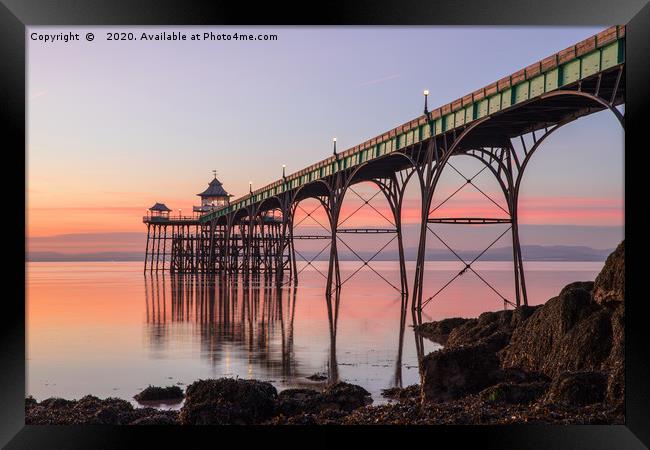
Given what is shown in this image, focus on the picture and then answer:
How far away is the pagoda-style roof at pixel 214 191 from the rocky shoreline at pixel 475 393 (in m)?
119

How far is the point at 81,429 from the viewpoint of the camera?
40.4 feet

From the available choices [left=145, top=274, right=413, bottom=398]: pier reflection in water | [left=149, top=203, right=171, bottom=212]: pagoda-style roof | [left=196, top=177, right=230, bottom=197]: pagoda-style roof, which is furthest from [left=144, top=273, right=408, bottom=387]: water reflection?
[left=196, top=177, right=230, bottom=197]: pagoda-style roof

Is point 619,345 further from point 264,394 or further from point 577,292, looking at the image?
point 264,394

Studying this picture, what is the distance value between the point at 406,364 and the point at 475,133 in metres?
14.7

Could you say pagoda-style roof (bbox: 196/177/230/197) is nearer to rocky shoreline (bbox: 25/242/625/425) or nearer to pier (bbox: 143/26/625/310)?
pier (bbox: 143/26/625/310)

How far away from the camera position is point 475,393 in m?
16.5

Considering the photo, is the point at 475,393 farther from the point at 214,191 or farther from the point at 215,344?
the point at 214,191

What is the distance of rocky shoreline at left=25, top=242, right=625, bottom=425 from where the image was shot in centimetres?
1429

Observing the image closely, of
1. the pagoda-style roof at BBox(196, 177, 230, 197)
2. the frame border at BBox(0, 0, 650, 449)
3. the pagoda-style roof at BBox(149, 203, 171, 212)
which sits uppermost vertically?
the pagoda-style roof at BBox(196, 177, 230, 197)

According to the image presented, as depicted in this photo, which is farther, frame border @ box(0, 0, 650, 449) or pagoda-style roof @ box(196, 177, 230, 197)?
pagoda-style roof @ box(196, 177, 230, 197)

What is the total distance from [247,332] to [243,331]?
40 centimetres
